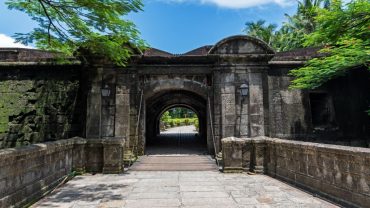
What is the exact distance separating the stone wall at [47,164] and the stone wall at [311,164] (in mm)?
3418

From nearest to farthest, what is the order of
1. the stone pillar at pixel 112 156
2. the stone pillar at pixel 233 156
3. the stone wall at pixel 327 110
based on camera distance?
the stone pillar at pixel 112 156 < the stone pillar at pixel 233 156 < the stone wall at pixel 327 110

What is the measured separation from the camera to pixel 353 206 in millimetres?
4445

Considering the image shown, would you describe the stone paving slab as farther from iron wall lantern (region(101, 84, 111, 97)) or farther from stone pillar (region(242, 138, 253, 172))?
iron wall lantern (region(101, 84, 111, 97))

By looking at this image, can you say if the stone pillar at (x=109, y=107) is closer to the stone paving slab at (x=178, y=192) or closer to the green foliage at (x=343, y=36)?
the stone paving slab at (x=178, y=192)

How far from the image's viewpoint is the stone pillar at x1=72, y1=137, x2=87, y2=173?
7.73 metres

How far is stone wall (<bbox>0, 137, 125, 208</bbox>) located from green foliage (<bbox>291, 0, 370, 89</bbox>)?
251 inches

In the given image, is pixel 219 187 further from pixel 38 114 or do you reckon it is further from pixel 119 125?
pixel 38 114

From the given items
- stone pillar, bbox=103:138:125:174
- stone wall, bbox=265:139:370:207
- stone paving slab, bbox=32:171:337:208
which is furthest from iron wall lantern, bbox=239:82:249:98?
stone pillar, bbox=103:138:125:174

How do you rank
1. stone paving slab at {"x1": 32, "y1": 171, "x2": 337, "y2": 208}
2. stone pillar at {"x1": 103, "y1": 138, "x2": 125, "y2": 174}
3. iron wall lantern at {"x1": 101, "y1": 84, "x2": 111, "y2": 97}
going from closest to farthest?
stone paving slab at {"x1": 32, "y1": 171, "x2": 337, "y2": 208} < stone pillar at {"x1": 103, "y1": 138, "x2": 125, "y2": 174} < iron wall lantern at {"x1": 101, "y1": 84, "x2": 111, "y2": 97}

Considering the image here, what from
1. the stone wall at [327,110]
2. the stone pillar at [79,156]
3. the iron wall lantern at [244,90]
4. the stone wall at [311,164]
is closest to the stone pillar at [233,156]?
the stone wall at [311,164]

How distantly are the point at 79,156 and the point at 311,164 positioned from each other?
5.94 m

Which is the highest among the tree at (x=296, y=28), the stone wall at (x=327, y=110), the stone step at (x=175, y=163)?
the tree at (x=296, y=28)

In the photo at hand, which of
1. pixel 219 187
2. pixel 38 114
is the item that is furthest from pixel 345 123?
pixel 38 114

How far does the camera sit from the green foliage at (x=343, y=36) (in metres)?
7.48
